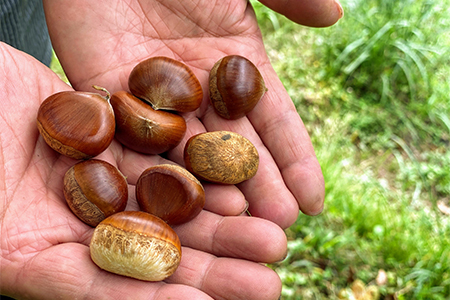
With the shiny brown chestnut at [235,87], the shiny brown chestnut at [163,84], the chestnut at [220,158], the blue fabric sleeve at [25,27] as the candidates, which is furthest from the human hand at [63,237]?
the shiny brown chestnut at [235,87]

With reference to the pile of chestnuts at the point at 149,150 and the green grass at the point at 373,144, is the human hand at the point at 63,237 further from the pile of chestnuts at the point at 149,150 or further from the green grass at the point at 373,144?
the green grass at the point at 373,144

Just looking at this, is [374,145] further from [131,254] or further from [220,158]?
[131,254]

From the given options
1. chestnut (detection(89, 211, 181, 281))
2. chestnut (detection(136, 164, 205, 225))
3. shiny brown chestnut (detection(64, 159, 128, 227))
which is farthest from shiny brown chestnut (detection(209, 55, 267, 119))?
chestnut (detection(89, 211, 181, 281))

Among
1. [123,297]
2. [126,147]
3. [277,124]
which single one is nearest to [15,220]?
[123,297]

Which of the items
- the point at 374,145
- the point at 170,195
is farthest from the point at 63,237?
the point at 374,145

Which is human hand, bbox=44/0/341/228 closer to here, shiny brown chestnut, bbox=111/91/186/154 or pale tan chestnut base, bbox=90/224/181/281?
shiny brown chestnut, bbox=111/91/186/154
